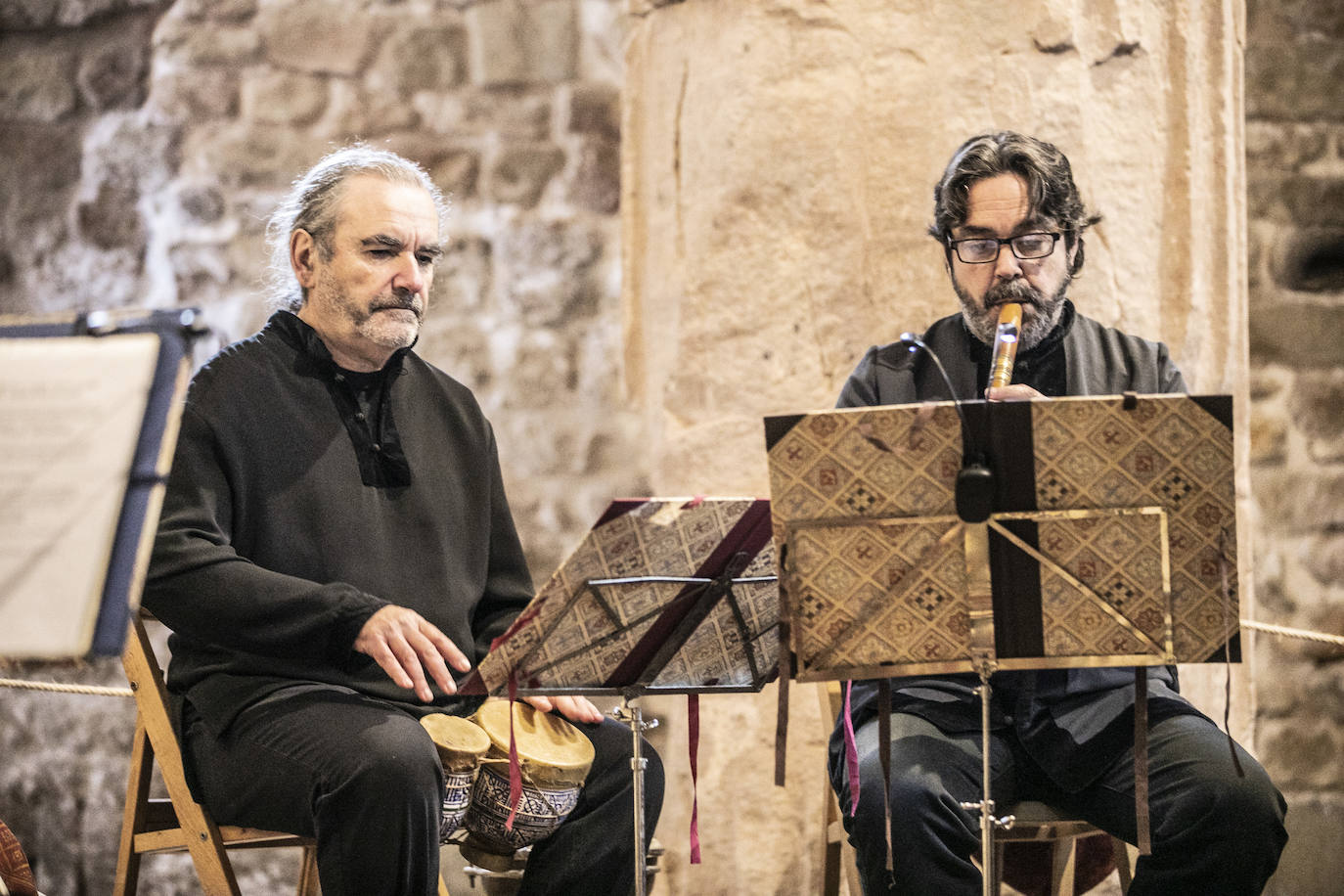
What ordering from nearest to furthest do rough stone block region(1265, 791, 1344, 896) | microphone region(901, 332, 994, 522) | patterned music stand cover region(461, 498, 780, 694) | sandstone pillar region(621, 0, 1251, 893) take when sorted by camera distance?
microphone region(901, 332, 994, 522)
patterned music stand cover region(461, 498, 780, 694)
sandstone pillar region(621, 0, 1251, 893)
rough stone block region(1265, 791, 1344, 896)

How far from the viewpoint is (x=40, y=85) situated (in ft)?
14.2

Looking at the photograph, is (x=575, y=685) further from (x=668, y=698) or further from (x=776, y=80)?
(x=776, y=80)

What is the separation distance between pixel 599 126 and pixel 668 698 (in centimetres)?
164

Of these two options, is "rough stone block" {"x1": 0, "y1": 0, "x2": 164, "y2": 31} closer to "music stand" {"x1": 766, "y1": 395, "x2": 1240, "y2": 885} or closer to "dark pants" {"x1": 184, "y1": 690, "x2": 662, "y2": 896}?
"dark pants" {"x1": 184, "y1": 690, "x2": 662, "y2": 896}

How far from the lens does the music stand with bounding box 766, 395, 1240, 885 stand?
6.56 ft

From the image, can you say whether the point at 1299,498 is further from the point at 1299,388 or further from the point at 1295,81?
the point at 1295,81

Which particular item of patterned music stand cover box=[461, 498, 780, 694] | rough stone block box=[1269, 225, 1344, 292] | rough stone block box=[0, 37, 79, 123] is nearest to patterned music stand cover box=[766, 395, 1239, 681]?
patterned music stand cover box=[461, 498, 780, 694]

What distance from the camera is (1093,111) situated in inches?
133

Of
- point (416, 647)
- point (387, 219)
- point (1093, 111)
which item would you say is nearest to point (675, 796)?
point (416, 647)

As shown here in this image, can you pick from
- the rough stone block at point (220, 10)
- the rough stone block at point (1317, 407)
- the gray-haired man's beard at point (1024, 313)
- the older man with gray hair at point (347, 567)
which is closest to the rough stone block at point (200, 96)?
the rough stone block at point (220, 10)

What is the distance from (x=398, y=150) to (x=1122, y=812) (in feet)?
9.08

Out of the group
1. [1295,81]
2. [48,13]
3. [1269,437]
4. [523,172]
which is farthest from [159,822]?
[1295,81]

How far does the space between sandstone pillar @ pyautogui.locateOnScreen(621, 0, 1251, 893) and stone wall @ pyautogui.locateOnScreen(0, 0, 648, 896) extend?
0.61 meters

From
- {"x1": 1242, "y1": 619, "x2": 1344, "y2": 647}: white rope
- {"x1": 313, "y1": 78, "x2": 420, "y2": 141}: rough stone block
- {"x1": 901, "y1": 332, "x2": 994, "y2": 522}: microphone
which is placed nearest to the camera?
{"x1": 901, "y1": 332, "x2": 994, "y2": 522}: microphone
